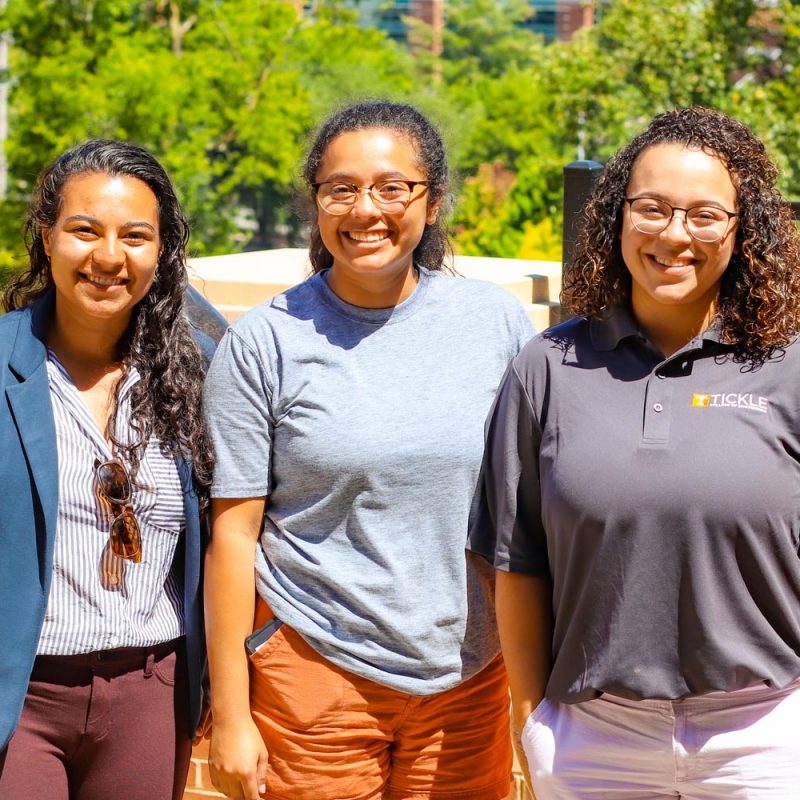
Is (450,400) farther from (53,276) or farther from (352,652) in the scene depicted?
(53,276)

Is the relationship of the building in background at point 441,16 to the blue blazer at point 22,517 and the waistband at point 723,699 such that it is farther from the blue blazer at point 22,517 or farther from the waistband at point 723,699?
the waistband at point 723,699

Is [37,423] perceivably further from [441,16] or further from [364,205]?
[441,16]

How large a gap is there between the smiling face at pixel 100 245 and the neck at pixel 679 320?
1026mm

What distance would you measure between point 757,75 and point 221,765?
60.2 ft

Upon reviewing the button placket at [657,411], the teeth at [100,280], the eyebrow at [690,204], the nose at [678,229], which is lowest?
the button placket at [657,411]

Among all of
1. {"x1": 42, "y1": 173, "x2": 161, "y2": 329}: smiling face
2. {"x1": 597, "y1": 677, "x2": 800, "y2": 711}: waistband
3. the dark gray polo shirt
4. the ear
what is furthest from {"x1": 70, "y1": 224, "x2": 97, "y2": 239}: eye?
{"x1": 597, "y1": 677, "x2": 800, "y2": 711}: waistband

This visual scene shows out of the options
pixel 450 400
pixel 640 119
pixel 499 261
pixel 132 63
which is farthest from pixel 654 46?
pixel 450 400

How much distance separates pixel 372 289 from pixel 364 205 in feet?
0.60

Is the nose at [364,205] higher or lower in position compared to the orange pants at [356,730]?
higher

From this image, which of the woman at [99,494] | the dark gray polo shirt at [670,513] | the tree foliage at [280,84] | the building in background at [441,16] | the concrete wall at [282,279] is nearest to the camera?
the dark gray polo shirt at [670,513]

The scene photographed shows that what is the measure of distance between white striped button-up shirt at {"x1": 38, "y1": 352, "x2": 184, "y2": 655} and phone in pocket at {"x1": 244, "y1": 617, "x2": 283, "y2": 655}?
158mm

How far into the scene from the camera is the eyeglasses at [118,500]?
8.06 feet

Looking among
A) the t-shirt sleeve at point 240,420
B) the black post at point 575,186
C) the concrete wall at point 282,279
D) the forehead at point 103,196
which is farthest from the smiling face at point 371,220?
the black post at point 575,186

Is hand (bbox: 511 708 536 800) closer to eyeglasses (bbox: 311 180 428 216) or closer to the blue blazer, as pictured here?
the blue blazer
